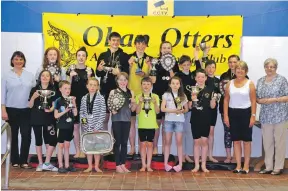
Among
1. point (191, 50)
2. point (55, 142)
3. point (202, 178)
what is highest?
point (191, 50)

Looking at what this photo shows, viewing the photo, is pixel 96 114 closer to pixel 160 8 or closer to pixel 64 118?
pixel 64 118

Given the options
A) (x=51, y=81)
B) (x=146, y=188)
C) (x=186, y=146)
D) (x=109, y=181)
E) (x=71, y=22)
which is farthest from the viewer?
(x=71, y=22)

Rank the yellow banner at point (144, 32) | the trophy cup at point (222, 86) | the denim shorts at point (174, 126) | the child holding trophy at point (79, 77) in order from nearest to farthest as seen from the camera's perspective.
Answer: the denim shorts at point (174, 126) → the child holding trophy at point (79, 77) → the trophy cup at point (222, 86) → the yellow banner at point (144, 32)

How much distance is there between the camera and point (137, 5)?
793cm

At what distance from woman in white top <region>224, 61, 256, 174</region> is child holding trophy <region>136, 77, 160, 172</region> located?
3.55 feet

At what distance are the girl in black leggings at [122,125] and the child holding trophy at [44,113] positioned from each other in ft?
2.99

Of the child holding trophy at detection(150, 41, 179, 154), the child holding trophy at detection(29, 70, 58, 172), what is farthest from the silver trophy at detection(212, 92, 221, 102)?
the child holding trophy at detection(29, 70, 58, 172)

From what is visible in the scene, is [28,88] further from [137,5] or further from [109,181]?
[137,5]

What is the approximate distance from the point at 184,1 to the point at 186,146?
2.58 metres

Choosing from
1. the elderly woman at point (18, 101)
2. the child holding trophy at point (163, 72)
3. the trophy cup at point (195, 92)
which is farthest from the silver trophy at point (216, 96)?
the elderly woman at point (18, 101)

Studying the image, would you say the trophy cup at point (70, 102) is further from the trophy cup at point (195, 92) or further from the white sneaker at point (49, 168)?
the trophy cup at point (195, 92)

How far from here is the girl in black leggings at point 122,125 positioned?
654cm

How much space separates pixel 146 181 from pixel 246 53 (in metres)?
3.25

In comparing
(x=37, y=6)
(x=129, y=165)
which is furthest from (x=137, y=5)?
(x=129, y=165)
